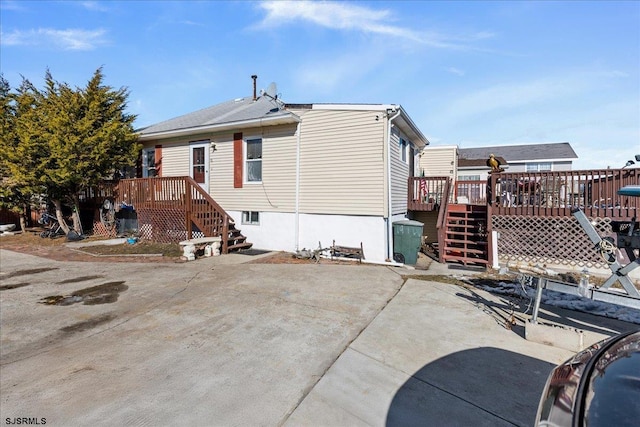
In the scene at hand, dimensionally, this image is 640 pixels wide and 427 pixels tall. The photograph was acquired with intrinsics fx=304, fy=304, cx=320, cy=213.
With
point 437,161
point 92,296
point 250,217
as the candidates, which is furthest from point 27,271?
point 437,161

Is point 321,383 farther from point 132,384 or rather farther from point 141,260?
point 141,260

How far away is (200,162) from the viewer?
456 inches

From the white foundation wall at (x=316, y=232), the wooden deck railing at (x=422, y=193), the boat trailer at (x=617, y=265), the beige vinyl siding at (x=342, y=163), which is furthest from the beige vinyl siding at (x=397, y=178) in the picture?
the boat trailer at (x=617, y=265)

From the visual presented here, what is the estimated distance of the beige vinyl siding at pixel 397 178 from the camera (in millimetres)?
8977

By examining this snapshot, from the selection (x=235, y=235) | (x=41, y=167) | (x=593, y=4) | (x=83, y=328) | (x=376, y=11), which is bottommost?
(x=83, y=328)

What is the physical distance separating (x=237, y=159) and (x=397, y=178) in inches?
217

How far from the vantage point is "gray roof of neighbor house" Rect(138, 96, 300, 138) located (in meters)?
9.66

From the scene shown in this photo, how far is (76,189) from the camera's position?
11906mm

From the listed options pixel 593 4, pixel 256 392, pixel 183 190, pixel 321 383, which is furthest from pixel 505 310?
pixel 183 190

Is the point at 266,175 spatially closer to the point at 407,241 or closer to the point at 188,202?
the point at 188,202

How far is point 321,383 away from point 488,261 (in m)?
6.60

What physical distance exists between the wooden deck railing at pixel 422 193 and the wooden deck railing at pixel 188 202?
20.6 feet

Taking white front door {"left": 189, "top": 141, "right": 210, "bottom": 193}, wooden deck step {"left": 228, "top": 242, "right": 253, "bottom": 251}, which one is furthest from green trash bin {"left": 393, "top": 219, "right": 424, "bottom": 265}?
white front door {"left": 189, "top": 141, "right": 210, "bottom": 193}

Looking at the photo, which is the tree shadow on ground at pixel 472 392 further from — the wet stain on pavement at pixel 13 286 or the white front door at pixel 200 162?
the white front door at pixel 200 162
